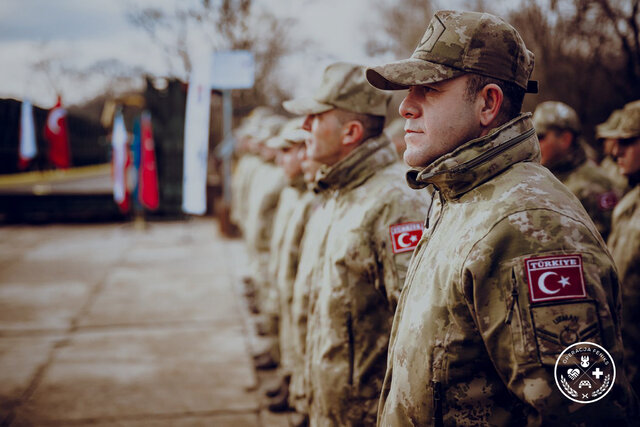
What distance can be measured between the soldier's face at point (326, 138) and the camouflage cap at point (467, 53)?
1.30 meters

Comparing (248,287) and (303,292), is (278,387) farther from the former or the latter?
(248,287)

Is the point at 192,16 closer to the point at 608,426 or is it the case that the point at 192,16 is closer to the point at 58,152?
the point at 58,152

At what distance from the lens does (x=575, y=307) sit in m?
1.34

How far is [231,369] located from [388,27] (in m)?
9.13

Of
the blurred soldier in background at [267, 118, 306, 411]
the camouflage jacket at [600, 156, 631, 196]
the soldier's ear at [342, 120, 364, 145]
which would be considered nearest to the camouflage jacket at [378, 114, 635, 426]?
the soldier's ear at [342, 120, 364, 145]

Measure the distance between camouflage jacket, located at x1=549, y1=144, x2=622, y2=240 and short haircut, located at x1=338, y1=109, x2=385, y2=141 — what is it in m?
1.82

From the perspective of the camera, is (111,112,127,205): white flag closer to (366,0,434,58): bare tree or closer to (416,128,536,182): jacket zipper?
(366,0,434,58): bare tree

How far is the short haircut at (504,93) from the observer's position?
1666 millimetres

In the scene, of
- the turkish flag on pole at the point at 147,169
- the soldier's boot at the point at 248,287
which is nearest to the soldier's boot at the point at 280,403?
the soldier's boot at the point at 248,287

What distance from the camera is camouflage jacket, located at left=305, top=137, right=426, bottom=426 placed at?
2525 millimetres

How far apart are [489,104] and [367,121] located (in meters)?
1.40

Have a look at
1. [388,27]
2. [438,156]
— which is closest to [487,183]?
[438,156]

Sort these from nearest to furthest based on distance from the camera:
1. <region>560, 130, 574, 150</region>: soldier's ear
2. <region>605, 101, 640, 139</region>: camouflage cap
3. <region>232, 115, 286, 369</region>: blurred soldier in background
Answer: <region>605, 101, 640, 139</region>: camouflage cap
<region>560, 130, 574, 150</region>: soldier's ear
<region>232, 115, 286, 369</region>: blurred soldier in background

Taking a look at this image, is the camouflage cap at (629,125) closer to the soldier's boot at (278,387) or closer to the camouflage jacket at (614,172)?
the camouflage jacket at (614,172)
